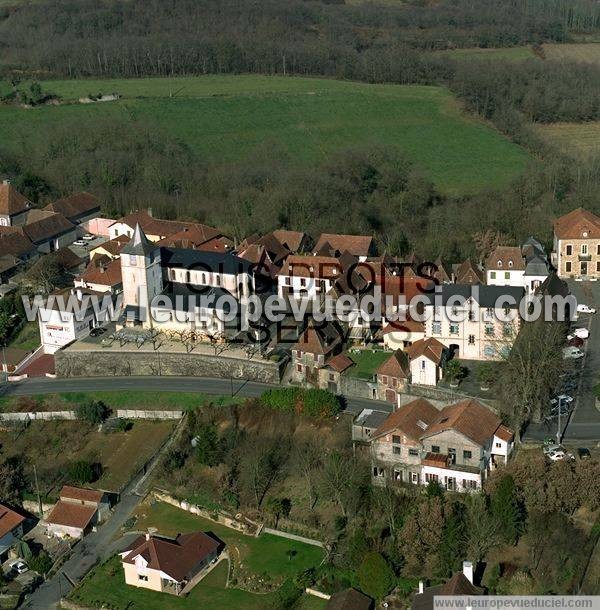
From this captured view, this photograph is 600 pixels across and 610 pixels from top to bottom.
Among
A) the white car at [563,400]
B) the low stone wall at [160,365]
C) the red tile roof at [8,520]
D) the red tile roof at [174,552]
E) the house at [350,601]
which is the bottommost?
the red tile roof at [8,520]

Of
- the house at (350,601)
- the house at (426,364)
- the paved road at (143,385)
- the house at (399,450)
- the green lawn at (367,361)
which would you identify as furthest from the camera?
the paved road at (143,385)

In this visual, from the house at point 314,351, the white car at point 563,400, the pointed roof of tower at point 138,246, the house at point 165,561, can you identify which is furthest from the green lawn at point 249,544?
the pointed roof of tower at point 138,246

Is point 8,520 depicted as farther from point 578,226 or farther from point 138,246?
point 578,226

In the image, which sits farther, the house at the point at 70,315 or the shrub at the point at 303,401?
the house at the point at 70,315

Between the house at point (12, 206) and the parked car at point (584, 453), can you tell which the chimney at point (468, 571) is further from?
the house at point (12, 206)

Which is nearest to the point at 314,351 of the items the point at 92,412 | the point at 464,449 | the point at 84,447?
the point at 464,449

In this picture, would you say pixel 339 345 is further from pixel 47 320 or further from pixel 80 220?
pixel 80 220

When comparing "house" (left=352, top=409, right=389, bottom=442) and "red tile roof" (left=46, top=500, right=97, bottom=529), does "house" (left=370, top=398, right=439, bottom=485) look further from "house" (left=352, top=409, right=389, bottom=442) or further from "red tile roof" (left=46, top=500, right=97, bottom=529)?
"red tile roof" (left=46, top=500, right=97, bottom=529)
